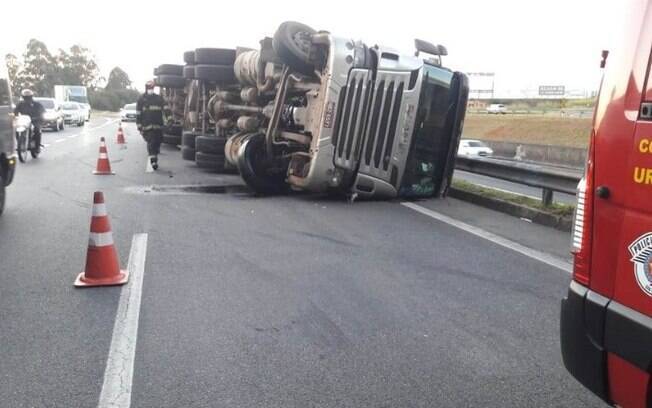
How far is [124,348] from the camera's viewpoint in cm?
398

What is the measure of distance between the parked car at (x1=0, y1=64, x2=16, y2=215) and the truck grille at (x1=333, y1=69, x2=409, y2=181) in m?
4.43

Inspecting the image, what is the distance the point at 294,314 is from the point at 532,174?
5.58 metres

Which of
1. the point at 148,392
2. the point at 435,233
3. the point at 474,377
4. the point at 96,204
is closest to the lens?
the point at 148,392

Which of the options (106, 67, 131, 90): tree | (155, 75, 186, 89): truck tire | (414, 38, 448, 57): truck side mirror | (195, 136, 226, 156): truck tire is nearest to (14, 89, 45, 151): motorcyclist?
(155, 75, 186, 89): truck tire

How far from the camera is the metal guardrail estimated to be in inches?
326

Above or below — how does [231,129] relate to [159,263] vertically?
above

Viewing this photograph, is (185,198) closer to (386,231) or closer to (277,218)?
(277,218)

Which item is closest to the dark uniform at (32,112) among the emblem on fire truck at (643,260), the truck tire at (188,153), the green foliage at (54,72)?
the truck tire at (188,153)

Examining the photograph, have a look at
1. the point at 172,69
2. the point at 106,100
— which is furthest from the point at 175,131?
the point at 106,100

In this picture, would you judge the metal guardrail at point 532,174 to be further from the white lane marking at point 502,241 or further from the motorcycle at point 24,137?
the motorcycle at point 24,137

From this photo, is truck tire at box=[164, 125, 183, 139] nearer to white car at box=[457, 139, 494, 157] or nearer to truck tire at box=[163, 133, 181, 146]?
truck tire at box=[163, 133, 181, 146]

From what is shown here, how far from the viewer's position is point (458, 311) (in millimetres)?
4793

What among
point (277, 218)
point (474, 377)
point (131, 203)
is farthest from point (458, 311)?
point (131, 203)

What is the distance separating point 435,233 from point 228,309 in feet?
11.7
